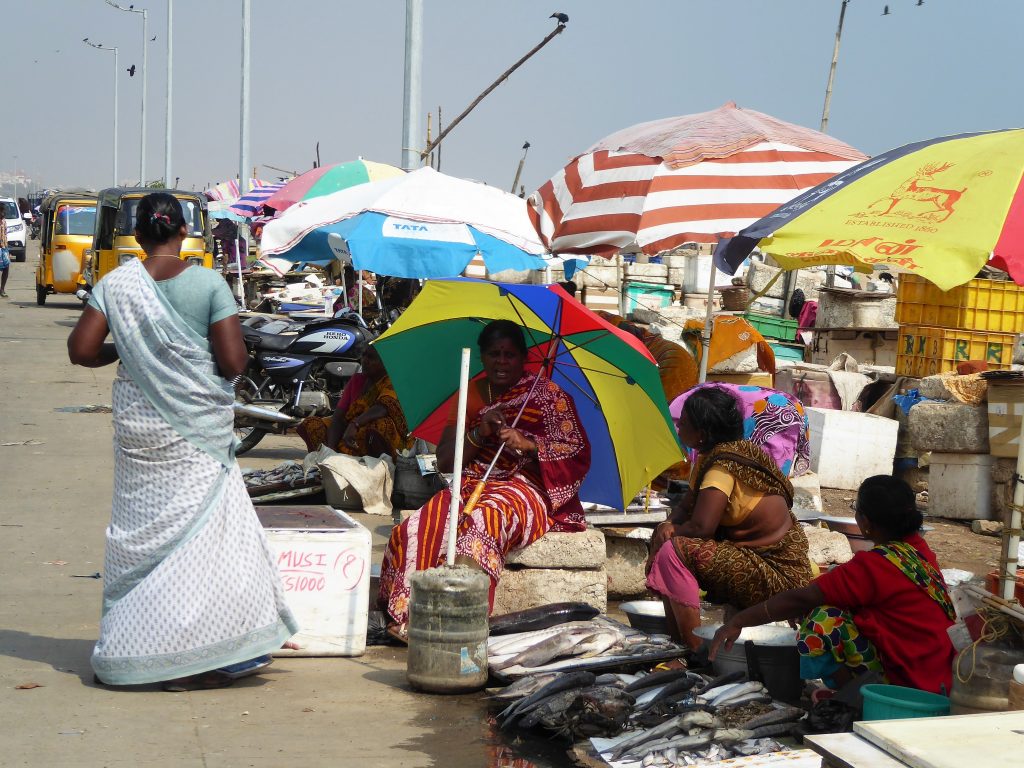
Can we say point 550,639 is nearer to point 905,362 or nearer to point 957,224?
point 957,224

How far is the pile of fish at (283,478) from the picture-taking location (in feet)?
27.6

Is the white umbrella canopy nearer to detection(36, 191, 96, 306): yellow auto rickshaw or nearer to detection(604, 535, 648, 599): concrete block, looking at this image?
detection(604, 535, 648, 599): concrete block

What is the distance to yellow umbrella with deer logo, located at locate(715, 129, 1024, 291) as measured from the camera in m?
3.54

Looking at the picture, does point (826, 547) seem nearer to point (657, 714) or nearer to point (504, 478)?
point (504, 478)

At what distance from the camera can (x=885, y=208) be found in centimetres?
393

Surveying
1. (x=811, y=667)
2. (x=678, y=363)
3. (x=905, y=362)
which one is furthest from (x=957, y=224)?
(x=905, y=362)

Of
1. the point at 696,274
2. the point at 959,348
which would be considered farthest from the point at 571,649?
the point at 696,274

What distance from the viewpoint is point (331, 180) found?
12422 millimetres

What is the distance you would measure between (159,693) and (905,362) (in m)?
8.74

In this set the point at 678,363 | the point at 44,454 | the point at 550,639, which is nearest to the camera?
the point at 550,639

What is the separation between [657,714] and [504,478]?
1.81m

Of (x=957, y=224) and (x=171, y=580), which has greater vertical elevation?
(x=957, y=224)

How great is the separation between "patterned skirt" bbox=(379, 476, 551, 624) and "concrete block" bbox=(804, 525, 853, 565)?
6.27 ft

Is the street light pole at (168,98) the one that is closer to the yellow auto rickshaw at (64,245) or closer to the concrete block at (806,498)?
the yellow auto rickshaw at (64,245)
